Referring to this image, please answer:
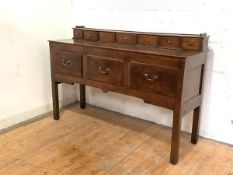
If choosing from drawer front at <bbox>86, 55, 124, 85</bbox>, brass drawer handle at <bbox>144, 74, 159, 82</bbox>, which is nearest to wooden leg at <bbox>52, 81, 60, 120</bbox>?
drawer front at <bbox>86, 55, 124, 85</bbox>

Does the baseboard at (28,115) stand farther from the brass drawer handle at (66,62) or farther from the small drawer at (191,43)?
the small drawer at (191,43)

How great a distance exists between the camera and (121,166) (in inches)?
76.3

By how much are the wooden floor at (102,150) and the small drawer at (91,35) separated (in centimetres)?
83

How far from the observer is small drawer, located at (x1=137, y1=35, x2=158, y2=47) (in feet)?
7.06

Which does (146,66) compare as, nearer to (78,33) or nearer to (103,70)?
(103,70)

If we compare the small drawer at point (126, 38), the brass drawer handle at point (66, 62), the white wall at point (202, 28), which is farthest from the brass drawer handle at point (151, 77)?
the brass drawer handle at point (66, 62)

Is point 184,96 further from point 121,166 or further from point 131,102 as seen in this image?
point 131,102

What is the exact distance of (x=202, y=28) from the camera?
215 centimetres

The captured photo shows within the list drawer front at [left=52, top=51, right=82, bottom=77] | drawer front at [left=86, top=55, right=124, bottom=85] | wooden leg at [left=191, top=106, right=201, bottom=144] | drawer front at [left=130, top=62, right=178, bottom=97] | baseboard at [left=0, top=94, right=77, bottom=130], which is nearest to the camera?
drawer front at [left=130, top=62, right=178, bottom=97]

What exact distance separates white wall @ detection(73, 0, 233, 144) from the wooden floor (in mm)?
137

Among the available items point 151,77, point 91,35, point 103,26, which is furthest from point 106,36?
point 151,77

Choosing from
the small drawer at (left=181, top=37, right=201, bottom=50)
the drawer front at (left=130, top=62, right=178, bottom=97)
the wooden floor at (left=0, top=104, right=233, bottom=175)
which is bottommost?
the wooden floor at (left=0, top=104, right=233, bottom=175)

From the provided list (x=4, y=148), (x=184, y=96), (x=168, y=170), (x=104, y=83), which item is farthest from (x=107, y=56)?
(x=4, y=148)

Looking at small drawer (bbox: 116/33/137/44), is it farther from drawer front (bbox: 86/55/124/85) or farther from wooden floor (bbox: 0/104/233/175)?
wooden floor (bbox: 0/104/233/175)
